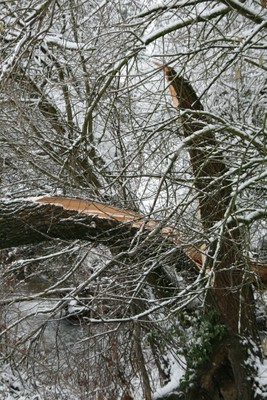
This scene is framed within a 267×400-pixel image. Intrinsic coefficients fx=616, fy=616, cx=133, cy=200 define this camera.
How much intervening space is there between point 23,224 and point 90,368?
91.0 inches

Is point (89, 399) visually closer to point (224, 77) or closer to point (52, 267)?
point (52, 267)

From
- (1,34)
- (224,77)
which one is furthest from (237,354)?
(1,34)

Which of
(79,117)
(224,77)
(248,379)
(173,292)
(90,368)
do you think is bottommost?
(248,379)

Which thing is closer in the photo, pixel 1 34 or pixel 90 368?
pixel 1 34

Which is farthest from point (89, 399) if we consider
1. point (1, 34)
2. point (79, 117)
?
point (1, 34)

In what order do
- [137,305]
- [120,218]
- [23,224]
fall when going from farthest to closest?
1. [137,305]
2. [120,218]
3. [23,224]

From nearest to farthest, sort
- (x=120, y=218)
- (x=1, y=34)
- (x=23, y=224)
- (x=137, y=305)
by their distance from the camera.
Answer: (x=1, y=34) → (x=23, y=224) → (x=120, y=218) → (x=137, y=305)

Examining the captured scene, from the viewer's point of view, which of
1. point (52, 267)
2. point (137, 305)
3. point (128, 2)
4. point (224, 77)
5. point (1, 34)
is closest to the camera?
point (1, 34)

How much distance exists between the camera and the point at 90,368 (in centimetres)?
730

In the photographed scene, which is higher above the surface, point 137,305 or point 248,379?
point 137,305

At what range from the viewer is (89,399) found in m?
7.54

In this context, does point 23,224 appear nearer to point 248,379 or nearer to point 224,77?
point 248,379

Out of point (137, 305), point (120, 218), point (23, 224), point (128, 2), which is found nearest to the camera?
point (23, 224)

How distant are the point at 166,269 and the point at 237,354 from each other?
1301 mm
